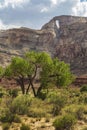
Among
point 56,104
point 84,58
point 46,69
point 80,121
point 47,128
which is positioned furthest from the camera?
point 84,58

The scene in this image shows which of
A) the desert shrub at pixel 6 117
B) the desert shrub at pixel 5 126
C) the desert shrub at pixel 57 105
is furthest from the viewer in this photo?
the desert shrub at pixel 57 105

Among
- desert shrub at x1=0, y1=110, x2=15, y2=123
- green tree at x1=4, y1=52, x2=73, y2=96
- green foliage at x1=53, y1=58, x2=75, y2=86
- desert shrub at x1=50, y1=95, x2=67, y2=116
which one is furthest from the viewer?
green foliage at x1=53, y1=58, x2=75, y2=86

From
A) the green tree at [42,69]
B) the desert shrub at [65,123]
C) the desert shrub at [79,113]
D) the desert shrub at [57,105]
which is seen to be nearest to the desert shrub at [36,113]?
the desert shrub at [57,105]

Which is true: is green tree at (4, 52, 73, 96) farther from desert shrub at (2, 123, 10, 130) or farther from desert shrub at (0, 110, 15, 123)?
desert shrub at (2, 123, 10, 130)

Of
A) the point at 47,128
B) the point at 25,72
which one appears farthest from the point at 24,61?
the point at 47,128

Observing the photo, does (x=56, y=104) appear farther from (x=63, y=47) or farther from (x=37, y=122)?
(x=63, y=47)

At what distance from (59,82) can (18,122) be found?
77.4ft

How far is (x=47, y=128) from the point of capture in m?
23.1

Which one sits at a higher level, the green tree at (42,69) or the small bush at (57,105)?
the green tree at (42,69)

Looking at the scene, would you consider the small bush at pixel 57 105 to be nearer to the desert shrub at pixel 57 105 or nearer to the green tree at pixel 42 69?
the desert shrub at pixel 57 105

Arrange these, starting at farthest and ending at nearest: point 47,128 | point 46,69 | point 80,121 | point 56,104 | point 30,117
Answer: point 46,69 → point 56,104 → point 30,117 → point 80,121 → point 47,128

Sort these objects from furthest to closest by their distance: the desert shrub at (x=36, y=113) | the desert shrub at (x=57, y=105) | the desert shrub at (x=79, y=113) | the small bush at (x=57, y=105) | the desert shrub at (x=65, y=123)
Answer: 1. the desert shrub at (x=57, y=105)
2. the small bush at (x=57, y=105)
3. the desert shrub at (x=36, y=113)
4. the desert shrub at (x=79, y=113)
5. the desert shrub at (x=65, y=123)

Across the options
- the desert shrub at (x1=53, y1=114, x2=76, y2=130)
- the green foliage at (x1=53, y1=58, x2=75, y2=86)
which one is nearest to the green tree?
the green foliage at (x1=53, y1=58, x2=75, y2=86)

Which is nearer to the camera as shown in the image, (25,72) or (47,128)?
(47,128)
